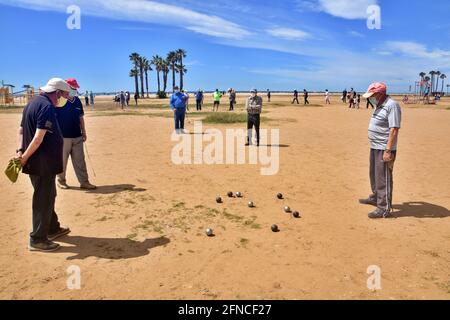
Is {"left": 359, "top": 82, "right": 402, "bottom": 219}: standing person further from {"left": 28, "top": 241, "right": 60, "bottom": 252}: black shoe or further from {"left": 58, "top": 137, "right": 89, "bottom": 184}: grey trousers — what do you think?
{"left": 58, "top": 137, "right": 89, "bottom": 184}: grey trousers

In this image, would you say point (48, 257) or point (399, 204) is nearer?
point (48, 257)

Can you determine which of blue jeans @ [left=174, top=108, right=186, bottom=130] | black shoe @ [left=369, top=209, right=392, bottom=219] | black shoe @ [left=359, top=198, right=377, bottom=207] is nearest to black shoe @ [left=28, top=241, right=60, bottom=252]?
black shoe @ [left=369, top=209, right=392, bottom=219]

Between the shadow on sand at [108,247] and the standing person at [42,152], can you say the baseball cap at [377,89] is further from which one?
the standing person at [42,152]

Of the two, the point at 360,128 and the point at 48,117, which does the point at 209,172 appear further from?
the point at 360,128

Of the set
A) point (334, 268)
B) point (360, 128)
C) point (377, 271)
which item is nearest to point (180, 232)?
point (334, 268)

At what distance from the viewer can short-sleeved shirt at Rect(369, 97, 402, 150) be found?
6.24m

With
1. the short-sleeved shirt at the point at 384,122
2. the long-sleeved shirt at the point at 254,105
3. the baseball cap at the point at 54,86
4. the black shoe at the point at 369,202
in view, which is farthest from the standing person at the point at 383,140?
the long-sleeved shirt at the point at 254,105

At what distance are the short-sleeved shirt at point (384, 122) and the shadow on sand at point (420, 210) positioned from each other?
4.57ft

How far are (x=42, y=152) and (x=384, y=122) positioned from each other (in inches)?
217

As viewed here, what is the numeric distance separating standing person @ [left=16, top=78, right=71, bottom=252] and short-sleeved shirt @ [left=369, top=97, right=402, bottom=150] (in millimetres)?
5160
